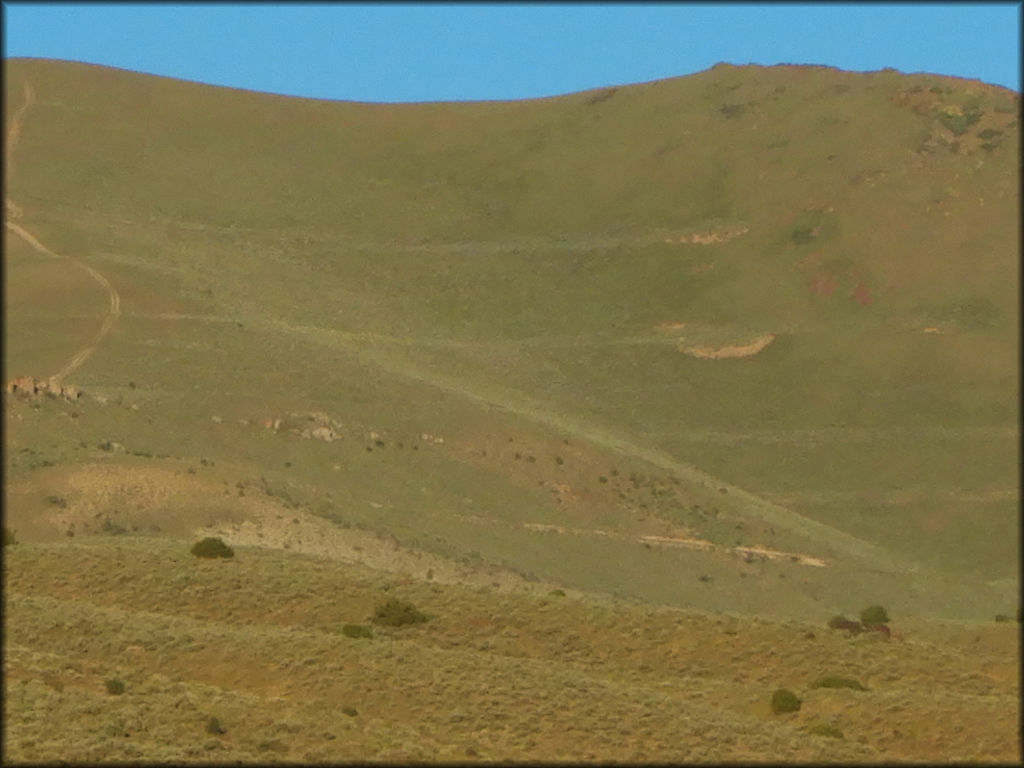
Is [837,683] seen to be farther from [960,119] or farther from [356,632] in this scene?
[960,119]

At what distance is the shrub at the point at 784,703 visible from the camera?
3478 cm

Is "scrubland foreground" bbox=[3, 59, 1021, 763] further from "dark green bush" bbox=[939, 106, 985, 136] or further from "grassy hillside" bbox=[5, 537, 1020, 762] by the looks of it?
"dark green bush" bbox=[939, 106, 985, 136]

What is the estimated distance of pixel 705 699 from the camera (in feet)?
119

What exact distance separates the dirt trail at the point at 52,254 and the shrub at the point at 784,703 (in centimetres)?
5335

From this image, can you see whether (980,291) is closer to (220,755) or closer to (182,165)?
(220,755)

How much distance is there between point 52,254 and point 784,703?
258 feet

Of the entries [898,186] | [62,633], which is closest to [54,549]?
[62,633]

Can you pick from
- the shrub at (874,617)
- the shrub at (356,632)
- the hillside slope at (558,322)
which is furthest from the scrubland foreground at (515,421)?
the shrub at (874,617)

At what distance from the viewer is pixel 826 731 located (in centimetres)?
3250

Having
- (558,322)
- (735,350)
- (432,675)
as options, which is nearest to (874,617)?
(432,675)

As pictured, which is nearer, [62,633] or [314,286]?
[62,633]

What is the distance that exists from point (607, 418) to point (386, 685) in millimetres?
57603

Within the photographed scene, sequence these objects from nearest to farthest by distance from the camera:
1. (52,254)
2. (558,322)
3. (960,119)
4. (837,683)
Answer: (837,683)
(52,254)
(558,322)
(960,119)

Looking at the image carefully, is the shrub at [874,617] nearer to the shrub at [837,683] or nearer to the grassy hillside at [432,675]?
the grassy hillside at [432,675]
